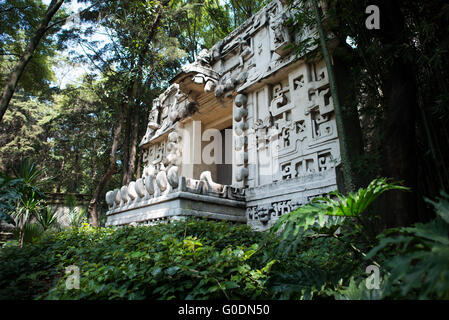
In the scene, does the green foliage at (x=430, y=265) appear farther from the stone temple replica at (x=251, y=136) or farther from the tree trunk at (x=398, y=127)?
the stone temple replica at (x=251, y=136)

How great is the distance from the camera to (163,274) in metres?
2.13

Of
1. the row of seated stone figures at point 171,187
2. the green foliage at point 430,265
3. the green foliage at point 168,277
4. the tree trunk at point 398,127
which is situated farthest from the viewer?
the row of seated stone figures at point 171,187

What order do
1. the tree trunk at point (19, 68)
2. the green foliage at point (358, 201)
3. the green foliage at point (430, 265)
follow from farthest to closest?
1. the tree trunk at point (19, 68)
2. the green foliage at point (358, 201)
3. the green foliage at point (430, 265)

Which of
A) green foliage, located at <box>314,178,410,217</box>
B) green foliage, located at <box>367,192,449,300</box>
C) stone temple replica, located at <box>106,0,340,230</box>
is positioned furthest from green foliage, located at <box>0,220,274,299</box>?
stone temple replica, located at <box>106,0,340,230</box>

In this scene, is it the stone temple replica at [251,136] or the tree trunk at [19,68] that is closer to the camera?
the stone temple replica at [251,136]

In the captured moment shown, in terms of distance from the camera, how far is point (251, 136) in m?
6.68

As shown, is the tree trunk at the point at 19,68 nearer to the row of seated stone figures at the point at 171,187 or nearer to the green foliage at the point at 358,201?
the row of seated stone figures at the point at 171,187

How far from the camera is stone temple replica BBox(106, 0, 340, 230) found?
538 centimetres

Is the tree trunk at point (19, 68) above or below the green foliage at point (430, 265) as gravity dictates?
above

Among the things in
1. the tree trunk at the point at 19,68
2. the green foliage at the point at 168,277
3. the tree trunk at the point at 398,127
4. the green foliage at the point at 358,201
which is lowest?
the green foliage at the point at 168,277

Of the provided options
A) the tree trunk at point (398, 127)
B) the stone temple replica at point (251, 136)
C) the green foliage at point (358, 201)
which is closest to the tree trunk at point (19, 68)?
the stone temple replica at point (251, 136)

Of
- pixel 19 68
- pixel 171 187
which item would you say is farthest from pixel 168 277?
pixel 19 68

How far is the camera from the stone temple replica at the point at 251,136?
5.38m

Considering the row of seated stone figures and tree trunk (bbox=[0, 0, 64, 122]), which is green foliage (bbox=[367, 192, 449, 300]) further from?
tree trunk (bbox=[0, 0, 64, 122])
